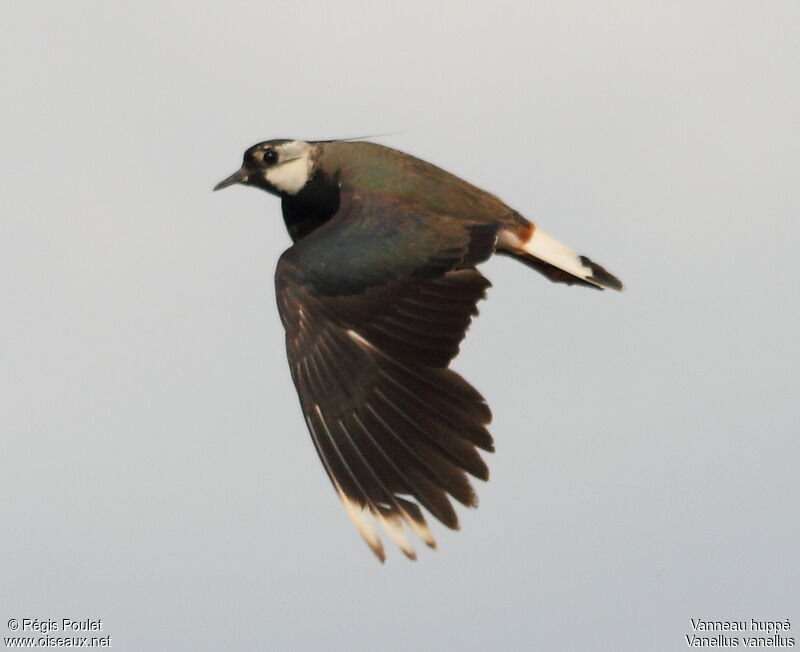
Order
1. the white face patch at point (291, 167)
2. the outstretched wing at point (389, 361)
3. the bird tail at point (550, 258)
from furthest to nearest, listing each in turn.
A: the white face patch at point (291, 167) → the bird tail at point (550, 258) → the outstretched wing at point (389, 361)

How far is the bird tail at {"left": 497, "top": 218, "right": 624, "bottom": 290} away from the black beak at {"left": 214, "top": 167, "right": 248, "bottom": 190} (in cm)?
163

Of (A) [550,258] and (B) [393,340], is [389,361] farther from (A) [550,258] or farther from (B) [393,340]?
(A) [550,258]

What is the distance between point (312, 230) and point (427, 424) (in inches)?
86.1

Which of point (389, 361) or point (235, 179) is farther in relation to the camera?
point (235, 179)

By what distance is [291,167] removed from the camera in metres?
12.2

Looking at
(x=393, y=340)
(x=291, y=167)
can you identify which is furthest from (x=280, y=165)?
(x=393, y=340)

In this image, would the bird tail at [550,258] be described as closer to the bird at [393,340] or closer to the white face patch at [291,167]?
the bird at [393,340]

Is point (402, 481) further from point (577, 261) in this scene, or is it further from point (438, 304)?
point (577, 261)

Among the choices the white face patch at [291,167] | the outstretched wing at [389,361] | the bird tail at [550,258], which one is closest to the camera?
the outstretched wing at [389,361]

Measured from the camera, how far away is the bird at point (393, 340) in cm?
1002

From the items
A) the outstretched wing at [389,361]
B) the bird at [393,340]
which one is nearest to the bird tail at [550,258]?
the bird at [393,340]

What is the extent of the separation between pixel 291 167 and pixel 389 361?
2199mm

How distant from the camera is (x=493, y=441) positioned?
10.0 meters

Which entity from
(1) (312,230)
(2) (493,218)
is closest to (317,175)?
(1) (312,230)
